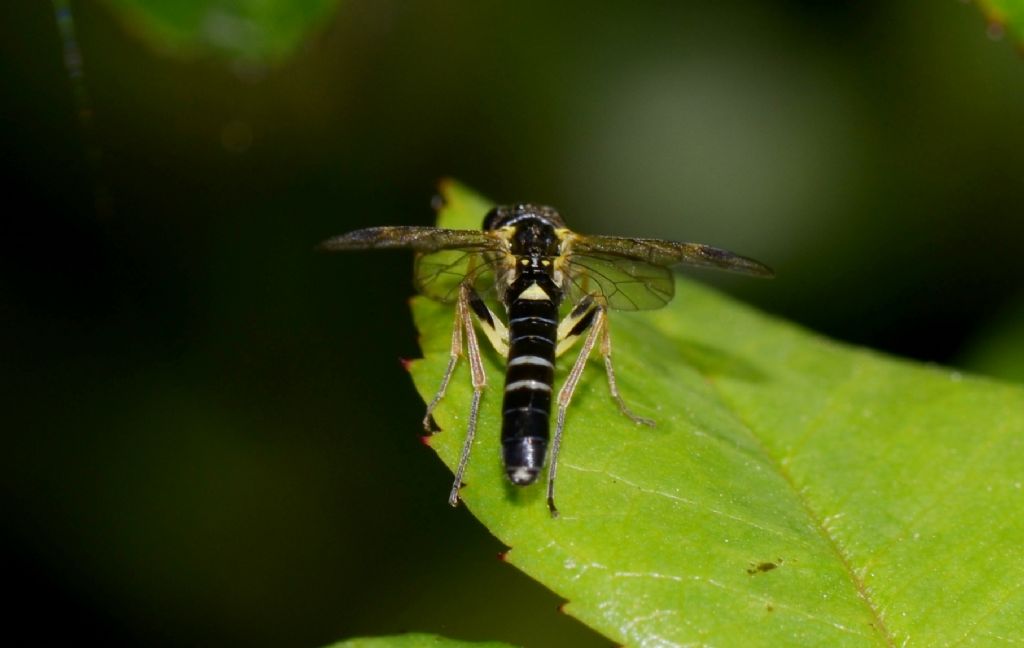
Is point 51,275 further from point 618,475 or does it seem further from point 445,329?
point 618,475

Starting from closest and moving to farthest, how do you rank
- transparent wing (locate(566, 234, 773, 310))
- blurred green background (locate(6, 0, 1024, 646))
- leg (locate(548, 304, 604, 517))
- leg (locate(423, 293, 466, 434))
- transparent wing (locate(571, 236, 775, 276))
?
leg (locate(548, 304, 604, 517))
leg (locate(423, 293, 466, 434))
transparent wing (locate(571, 236, 775, 276))
transparent wing (locate(566, 234, 773, 310))
blurred green background (locate(6, 0, 1024, 646))

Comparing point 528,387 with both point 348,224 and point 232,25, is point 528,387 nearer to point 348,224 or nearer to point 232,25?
point 232,25

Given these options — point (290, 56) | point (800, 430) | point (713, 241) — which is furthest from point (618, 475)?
point (713, 241)

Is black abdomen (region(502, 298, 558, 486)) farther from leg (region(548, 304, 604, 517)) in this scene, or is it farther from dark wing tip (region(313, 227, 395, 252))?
dark wing tip (region(313, 227, 395, 252))

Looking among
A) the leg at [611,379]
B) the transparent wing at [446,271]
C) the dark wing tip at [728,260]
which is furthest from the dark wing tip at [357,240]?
the dark wing tip at [728,260]

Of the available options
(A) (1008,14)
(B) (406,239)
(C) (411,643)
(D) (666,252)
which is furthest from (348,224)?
(C) (411,643)

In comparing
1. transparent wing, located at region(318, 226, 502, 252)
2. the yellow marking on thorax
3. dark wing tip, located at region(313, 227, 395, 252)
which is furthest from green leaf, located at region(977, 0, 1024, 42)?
dark wing tip, located at region(313, 227, 395, 252)
